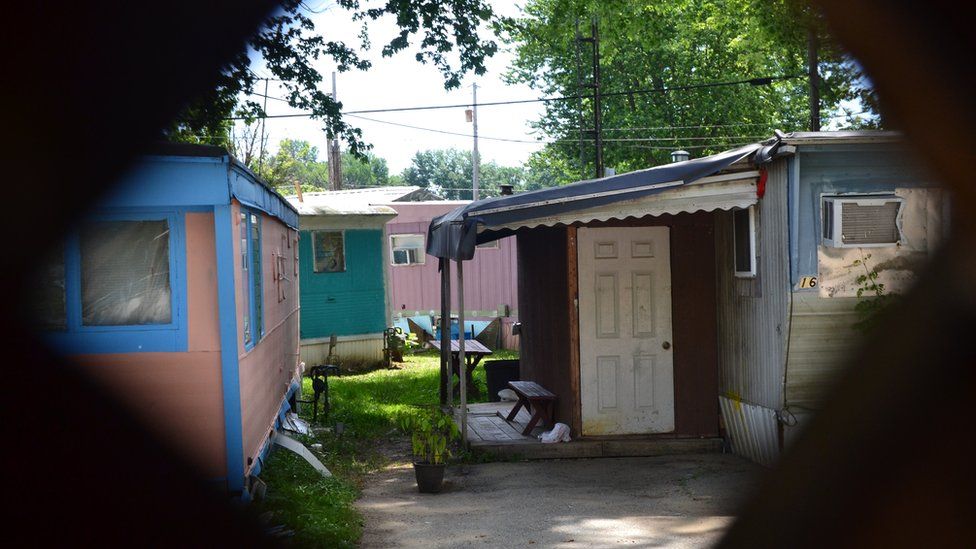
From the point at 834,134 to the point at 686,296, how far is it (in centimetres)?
206

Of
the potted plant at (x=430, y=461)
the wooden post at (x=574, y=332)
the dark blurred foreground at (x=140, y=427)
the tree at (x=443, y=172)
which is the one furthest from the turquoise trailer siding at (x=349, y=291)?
the tree at (x=443, y=172)

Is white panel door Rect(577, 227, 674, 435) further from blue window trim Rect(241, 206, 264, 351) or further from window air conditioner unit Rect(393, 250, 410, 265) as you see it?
window air conditioner unit Rect(393, 250, 410, 265)

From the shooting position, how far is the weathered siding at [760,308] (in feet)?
22.9

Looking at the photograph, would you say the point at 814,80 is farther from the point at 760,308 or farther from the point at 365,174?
the point at 365,174

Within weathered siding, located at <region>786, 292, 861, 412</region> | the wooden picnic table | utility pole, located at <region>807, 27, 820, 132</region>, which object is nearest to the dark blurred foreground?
weathered siding, located at <region>786, 292, 861, 412</region>

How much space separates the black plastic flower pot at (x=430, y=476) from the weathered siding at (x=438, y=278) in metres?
11.9

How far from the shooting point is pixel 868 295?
22.8 ft

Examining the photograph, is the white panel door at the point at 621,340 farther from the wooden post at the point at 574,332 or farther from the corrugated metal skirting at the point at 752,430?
the corrugated metal skirting at the point at 752,430

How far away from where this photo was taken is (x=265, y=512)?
548 cm

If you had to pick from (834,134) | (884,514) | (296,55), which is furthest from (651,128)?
(884,514)

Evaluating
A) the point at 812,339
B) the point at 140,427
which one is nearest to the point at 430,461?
the point at 140,427

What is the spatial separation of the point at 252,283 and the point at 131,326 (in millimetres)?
1413

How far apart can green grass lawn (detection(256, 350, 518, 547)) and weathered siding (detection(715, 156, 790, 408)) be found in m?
3.32

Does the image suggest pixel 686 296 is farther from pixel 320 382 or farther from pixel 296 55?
pixel 296 55
